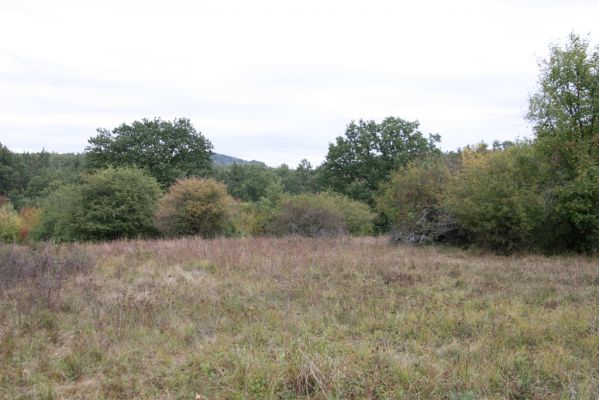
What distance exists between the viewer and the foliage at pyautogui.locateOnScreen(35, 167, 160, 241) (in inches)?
934

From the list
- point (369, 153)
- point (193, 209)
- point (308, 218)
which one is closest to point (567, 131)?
point (308, 218)

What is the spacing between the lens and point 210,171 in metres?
46.5

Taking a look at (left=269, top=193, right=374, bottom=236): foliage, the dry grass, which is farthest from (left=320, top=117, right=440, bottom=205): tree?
the dry grass

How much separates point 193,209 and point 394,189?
10.2 metres

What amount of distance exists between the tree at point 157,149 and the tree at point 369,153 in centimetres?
1357

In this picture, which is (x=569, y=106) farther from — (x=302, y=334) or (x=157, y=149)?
(x=157, y=149)

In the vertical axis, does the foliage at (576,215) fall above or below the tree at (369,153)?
below

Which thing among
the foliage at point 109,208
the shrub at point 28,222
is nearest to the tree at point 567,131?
the foliage at point 109,208

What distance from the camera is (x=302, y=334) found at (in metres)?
5.82

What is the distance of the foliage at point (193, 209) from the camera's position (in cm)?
2250

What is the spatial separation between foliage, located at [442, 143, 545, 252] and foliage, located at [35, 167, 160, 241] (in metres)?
17.4

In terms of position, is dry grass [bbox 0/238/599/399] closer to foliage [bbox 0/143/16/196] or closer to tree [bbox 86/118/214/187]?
tree [bbox 86/118/214/187]

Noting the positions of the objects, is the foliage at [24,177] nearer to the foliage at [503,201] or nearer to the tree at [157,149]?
the tree at [157,149]

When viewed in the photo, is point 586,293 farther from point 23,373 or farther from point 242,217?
point 242,217
